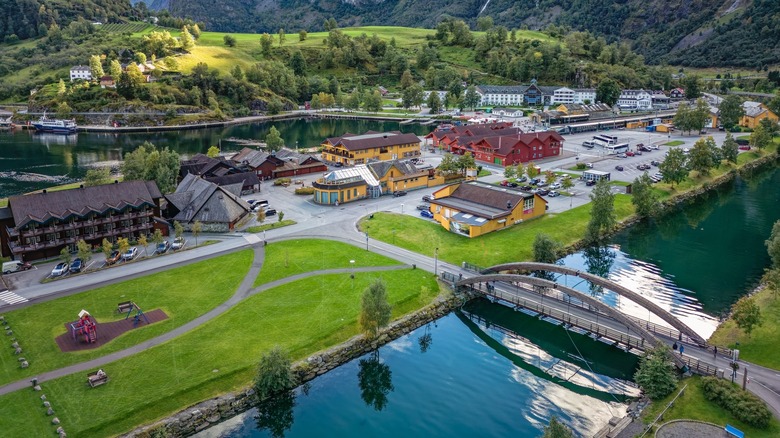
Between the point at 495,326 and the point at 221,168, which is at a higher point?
the point at 221,168

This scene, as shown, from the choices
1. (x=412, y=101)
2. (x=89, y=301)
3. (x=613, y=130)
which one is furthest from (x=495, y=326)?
(x=412, y=101)

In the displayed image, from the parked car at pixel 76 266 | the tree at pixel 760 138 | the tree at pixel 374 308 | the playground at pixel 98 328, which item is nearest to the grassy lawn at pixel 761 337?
the tree at pixel 374 308

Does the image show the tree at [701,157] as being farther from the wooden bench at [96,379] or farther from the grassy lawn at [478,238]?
the wooden bench at [96,379]

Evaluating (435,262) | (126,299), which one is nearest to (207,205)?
(126,299)

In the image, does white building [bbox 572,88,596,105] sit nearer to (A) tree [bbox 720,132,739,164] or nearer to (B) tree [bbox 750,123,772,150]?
(B) tree [bbox 750,123,772,150]

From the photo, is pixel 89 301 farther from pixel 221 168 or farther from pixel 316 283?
pixel 221 168

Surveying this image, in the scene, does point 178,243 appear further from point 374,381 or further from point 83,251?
point 374,381
